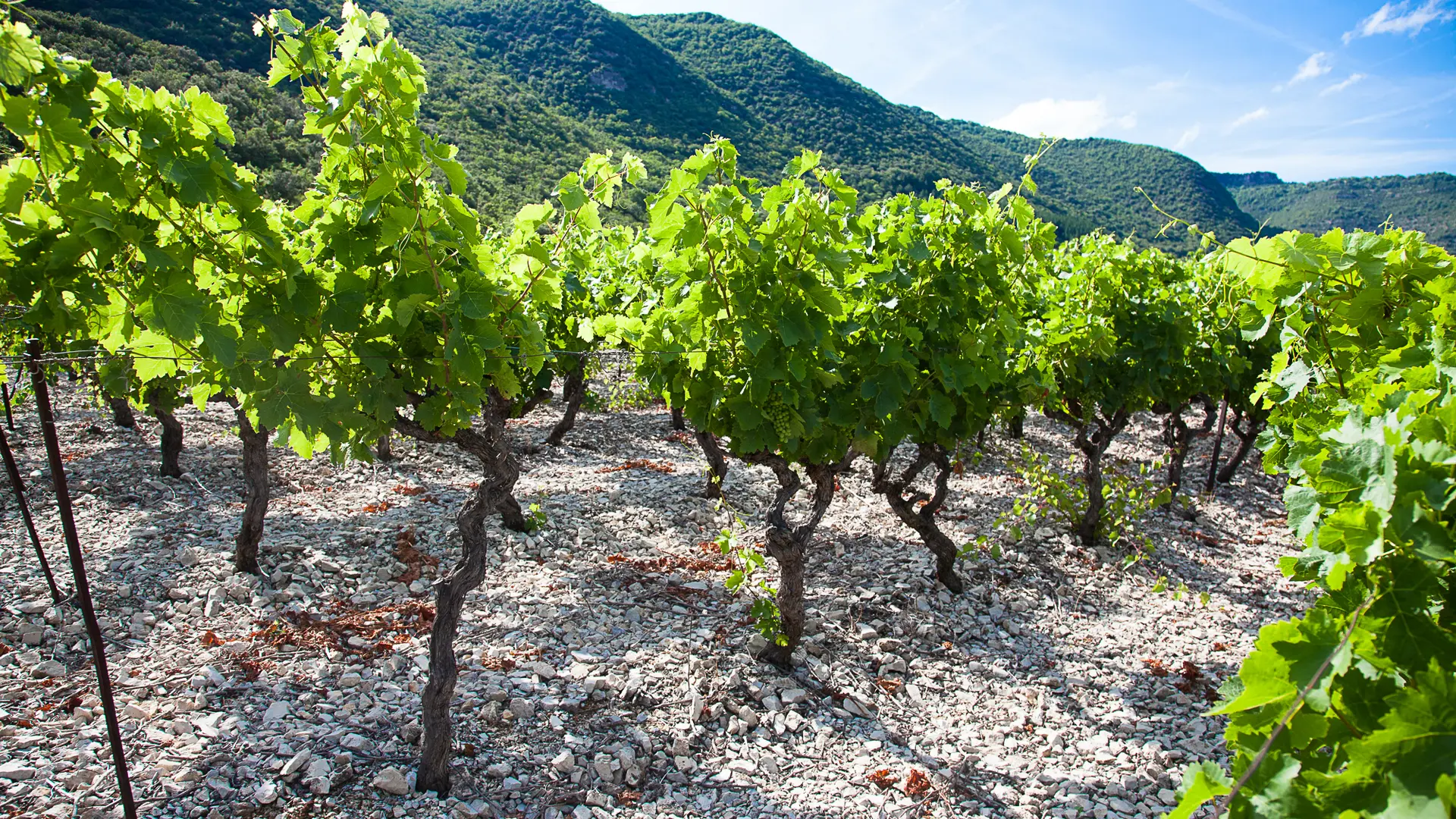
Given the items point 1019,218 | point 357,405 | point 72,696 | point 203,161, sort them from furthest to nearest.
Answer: point 1019,218 < point 72,696 < point 357,405 < point 203,161

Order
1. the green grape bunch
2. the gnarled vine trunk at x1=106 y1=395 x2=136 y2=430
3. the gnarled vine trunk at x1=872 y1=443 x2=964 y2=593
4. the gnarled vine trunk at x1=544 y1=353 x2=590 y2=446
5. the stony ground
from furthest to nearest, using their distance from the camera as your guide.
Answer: the gnarled vine trunk at x1=544 y1=353 x2=590 y2=446 → the gnarled vine trunk at x1=106 y1=395 x2=136 y2=430 → the gnarled vine trunk at x1=872 y1=443 x2=964 y2=593 → the green grape bunch → the stony ground

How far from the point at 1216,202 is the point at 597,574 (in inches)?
2160

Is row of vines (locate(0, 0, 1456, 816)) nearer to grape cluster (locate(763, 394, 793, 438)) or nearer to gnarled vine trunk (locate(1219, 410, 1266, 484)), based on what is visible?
grape cluster (locate(763, 394, 793, 438))

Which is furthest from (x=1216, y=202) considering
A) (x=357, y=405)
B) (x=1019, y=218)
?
(x=357, y=405)

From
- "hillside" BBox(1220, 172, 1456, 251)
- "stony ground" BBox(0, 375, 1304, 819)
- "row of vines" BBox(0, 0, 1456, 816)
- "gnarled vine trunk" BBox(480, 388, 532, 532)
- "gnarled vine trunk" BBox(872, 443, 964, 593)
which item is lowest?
"stony ground" BBox(0, 375, 1304, 819)

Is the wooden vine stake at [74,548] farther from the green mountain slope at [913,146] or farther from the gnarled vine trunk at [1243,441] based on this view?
the green mountain slope at [913,146]

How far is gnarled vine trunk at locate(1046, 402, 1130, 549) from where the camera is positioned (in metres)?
6.89

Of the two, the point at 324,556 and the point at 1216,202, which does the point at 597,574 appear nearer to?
the point at 324,556

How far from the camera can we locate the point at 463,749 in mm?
3658

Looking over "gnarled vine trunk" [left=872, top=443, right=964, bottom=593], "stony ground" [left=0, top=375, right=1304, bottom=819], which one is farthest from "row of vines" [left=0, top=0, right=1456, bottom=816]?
"gnarled vine trunk" [left=872, top=443, right=964, bottom=593]

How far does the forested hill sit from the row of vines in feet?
61.4

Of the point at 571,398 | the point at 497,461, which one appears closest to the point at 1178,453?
the point at 571,398

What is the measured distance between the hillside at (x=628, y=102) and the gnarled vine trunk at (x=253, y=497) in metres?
17.7

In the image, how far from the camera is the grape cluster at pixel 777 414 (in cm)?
393
